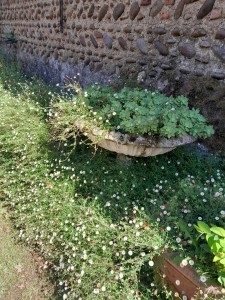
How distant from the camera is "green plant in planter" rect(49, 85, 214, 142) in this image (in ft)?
8.50

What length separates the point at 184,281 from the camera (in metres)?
1.92

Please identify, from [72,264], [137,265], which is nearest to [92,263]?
[72,264]

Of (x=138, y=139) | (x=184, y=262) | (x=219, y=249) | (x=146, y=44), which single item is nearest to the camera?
(x=219, y=249)

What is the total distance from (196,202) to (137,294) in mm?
803

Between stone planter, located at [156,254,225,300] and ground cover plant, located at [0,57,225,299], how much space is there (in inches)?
2.3

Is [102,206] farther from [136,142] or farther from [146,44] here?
[146,44]

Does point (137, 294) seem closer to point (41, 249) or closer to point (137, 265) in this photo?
point (137, 265)


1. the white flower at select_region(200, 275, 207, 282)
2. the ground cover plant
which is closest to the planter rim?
the ground cover plant

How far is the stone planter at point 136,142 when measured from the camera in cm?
262

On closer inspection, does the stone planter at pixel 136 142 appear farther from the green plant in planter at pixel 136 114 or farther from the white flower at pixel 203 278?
the white flower at pixel 203 278

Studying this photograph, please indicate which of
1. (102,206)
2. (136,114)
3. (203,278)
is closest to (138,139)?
(136,114)

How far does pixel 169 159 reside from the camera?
318 cm

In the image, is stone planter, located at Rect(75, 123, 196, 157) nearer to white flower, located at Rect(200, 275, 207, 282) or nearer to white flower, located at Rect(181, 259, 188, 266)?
Answer: white flower, located at Rect(181, 259, 188, 266)

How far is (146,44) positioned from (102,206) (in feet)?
6.87
